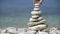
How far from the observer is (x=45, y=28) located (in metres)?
3.08

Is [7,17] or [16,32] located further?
[7,17]

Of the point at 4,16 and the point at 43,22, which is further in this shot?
the point at 4,16

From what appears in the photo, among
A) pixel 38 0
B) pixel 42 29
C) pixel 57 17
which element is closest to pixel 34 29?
pixel 42 29

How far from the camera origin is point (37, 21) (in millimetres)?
3098

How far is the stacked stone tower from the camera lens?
303cm

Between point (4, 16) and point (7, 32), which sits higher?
point (4, 16)

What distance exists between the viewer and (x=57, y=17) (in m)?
3.53

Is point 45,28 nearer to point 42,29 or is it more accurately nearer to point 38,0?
point 42,29

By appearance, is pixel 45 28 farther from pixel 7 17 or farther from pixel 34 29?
pixel 7 17

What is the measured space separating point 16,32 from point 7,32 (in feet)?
0.45

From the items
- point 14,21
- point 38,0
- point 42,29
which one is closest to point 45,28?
point 42,29

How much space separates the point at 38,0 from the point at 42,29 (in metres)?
0.41

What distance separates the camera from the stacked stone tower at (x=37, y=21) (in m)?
3.03

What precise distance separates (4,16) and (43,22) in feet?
2.39
